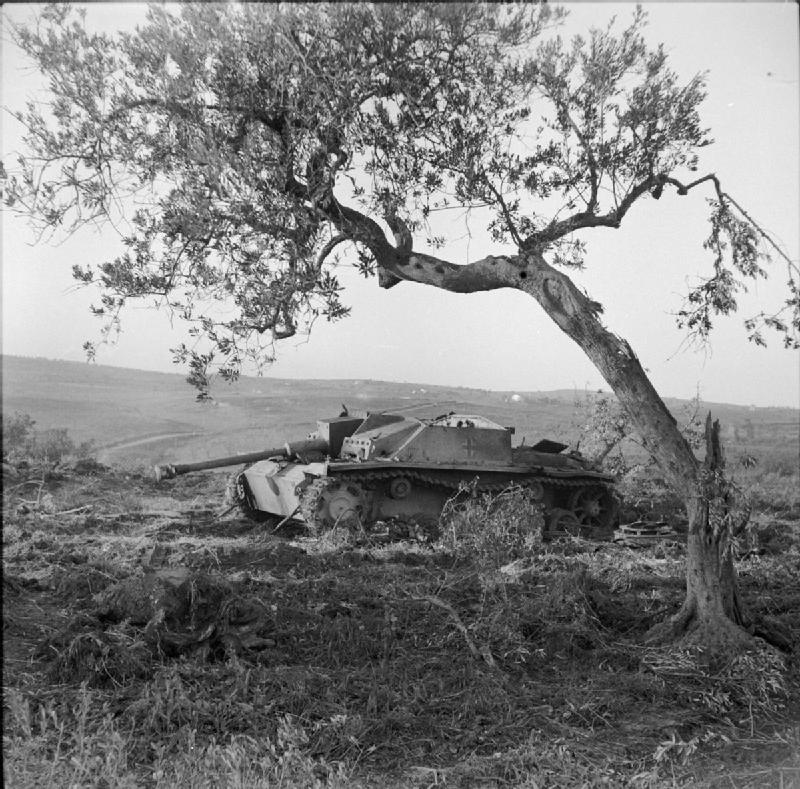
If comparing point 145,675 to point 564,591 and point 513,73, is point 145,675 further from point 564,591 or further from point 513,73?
point 513,73

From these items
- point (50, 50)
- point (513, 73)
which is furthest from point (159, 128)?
point (513, 73)

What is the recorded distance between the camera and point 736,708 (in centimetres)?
597

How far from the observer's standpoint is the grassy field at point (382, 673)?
4.66 m

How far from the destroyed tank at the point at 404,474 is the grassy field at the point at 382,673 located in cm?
186

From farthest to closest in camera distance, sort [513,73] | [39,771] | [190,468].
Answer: [190,468]
[513,73]
[39,771]

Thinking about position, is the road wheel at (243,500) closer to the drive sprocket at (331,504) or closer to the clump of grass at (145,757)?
the drive sprocket at (331,504)

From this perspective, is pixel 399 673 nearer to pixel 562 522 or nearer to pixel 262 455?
pixel 262 455

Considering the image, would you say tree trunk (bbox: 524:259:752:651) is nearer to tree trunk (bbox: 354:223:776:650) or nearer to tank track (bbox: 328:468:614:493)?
tree trunk (bbox: 354:223:776:650)

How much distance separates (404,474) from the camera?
13.4m

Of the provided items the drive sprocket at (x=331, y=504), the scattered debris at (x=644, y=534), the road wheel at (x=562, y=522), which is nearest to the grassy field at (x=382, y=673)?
the drive sprocket at (x=331, y=504)

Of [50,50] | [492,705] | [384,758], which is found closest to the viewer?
[384,758]

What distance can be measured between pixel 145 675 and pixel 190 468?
773cm

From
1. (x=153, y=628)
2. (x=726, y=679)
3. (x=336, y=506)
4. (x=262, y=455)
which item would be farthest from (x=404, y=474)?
(x=726, y=679)

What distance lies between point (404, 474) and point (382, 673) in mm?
7311
